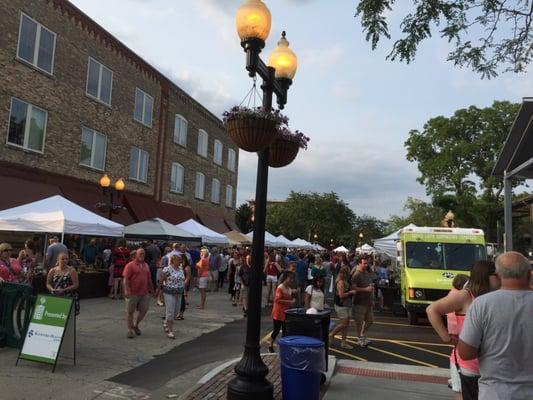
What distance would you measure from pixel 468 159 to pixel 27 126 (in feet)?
108

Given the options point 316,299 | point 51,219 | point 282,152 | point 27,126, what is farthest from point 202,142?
point 282,152

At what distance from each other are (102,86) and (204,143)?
13.2 meters

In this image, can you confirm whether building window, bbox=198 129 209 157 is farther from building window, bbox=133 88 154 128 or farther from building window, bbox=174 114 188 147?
building window, bbox=133 88 154 128

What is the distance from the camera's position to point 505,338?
3.14 m

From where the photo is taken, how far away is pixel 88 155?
72.7 ft

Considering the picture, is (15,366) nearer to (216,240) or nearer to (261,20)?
(261,20)

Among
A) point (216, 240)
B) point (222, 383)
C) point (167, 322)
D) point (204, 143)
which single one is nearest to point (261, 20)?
point (222, 383)

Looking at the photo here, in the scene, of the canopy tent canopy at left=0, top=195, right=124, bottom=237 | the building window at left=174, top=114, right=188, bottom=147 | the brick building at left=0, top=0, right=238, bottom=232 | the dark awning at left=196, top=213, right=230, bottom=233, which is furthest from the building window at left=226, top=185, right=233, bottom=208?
the canopy tent canopy at left=0, top=195, right=124, bottom=237

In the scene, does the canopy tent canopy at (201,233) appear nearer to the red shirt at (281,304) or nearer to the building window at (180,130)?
the building window at (180,130)

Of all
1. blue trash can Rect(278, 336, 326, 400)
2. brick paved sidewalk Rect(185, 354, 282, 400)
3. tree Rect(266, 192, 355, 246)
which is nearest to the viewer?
blue trash can Rect(278, 336, 326, 400)

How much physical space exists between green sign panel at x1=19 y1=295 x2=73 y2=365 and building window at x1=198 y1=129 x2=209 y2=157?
27.7m

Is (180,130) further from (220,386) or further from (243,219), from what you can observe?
(243,219)

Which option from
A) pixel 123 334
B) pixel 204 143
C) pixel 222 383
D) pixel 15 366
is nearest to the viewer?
pixel 222 383

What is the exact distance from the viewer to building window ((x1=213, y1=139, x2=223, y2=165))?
38.0m
